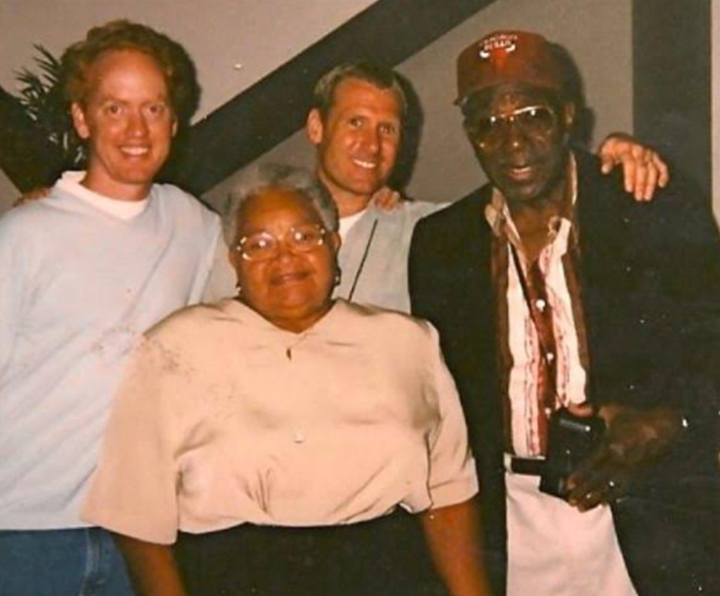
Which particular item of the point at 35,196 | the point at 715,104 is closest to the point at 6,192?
the point at 35,196

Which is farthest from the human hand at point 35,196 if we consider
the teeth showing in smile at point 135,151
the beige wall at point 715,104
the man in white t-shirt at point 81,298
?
the beige wall at point 715,104

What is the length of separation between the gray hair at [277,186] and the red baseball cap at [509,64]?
26cm

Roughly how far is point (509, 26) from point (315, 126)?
0.50 metres

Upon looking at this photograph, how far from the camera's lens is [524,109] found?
1252mm

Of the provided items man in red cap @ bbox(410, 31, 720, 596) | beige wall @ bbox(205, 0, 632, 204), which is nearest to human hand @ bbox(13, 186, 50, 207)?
man in red cap @ bbox(410, 31, 720, 596)

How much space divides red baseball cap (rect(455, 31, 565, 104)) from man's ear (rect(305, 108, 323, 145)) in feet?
0.64

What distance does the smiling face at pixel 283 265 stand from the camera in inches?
44.9

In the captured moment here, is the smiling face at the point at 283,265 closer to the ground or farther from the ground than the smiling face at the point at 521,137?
closer to the ground

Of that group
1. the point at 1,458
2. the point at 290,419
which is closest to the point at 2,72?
the point at 1,458

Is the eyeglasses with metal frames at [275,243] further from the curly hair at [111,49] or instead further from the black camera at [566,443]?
the black camera at [566,443]

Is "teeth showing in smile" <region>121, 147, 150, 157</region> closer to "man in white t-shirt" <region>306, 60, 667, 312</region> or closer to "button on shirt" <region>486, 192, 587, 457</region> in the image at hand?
"man in white t-shirt" <region>306, 60, 667, 312</region>

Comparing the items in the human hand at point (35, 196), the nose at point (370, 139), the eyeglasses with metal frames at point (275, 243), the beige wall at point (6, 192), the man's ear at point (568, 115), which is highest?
the man's ear at point (568, 115)

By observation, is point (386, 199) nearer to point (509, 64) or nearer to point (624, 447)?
point (509, 64)

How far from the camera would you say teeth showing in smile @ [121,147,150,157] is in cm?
120
